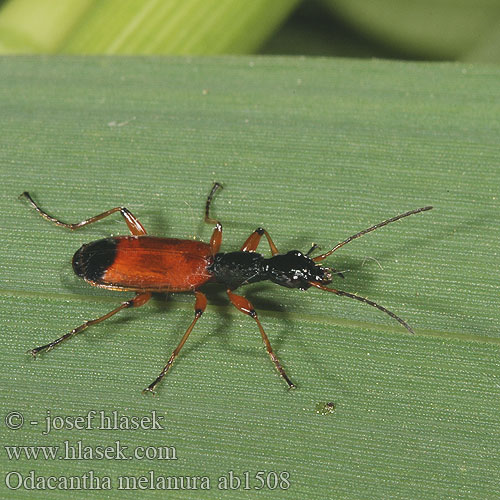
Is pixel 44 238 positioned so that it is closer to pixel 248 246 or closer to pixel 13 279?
pixel 13 279

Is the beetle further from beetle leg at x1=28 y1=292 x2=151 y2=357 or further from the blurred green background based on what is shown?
the blurred green background

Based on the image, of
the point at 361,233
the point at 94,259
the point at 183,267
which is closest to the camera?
the point at 361,233

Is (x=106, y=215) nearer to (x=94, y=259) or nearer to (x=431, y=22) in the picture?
(x=94, y=259)

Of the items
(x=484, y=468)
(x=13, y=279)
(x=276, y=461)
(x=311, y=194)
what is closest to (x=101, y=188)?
(x=13, y=279)

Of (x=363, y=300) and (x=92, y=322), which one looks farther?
(x=92, y=322)

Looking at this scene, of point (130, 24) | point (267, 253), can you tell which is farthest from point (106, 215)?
point (130, 24)
